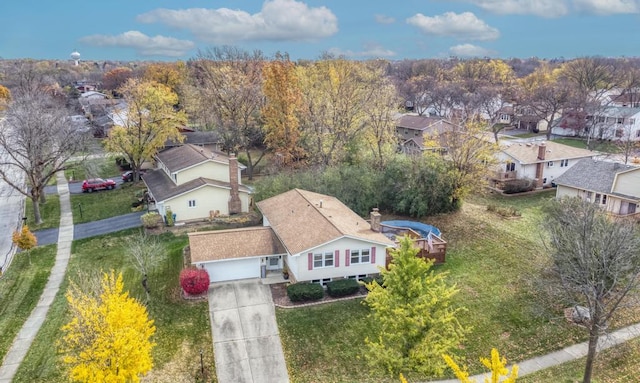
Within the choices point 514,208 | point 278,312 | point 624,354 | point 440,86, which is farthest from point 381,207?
point 440,86

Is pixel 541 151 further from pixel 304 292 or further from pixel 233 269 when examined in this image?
pixel 233 269

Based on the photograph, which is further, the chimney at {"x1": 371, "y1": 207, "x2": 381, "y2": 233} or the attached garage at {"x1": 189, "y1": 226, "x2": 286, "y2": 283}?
the chimney at {"x1": 371, "y1": 207, "x2": 381, "y2": 233}

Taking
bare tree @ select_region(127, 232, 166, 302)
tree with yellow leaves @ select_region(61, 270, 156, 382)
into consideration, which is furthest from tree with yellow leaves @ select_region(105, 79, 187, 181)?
tree with yellow leaves @ select_region(61, 270, 156, 382)

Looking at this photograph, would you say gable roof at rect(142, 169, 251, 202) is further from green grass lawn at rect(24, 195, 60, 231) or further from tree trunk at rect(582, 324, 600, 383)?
tree trunk at rect(582, 324, 600, 383)

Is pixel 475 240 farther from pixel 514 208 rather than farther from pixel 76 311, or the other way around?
pixel 76 311

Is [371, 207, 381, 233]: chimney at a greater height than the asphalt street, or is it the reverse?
[371, 207, 381, 233]: chimney

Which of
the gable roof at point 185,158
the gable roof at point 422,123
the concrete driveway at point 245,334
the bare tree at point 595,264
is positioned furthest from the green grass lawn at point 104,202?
the gable roof at point 422,123
